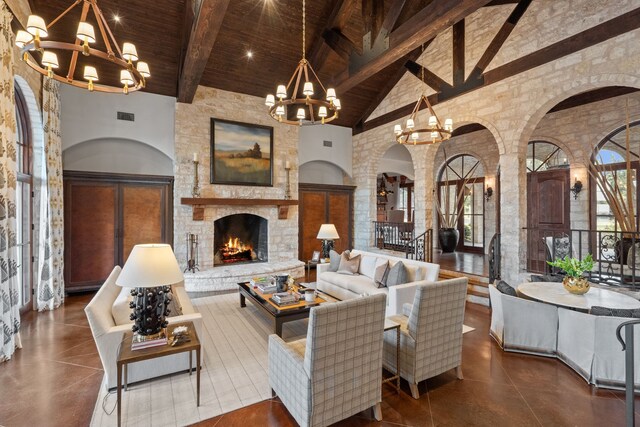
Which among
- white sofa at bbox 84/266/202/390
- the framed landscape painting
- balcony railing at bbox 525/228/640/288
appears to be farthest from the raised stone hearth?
balcony railing at bbox 525/228/640/288

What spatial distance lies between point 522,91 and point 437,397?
17.6ft

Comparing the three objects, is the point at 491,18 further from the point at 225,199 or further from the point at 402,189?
the point at 402,189

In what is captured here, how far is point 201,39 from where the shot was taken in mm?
4867

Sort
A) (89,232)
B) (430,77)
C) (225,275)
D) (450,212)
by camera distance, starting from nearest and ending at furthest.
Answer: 1. (89,232)
2. (225,275)
3. (430,77)
4. (450,212)

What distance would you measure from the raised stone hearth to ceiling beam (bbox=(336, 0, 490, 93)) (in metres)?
4.90

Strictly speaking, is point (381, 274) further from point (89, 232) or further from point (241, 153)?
point (89, 232)

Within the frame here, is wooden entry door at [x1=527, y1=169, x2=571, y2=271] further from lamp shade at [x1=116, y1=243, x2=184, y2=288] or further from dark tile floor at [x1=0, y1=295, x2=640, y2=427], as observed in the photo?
lamp shade at [x1=116, y1=243, x2=184, y2=288]

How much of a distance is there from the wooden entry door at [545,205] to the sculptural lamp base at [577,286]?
3.69m

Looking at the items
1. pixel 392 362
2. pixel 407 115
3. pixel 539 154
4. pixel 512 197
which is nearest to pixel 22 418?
pixel 392 362

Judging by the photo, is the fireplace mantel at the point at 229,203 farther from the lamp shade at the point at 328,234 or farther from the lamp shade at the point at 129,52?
the lamp shade at the point at 129,52

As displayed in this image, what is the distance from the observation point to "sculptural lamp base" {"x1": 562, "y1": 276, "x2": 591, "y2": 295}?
12.2 ft

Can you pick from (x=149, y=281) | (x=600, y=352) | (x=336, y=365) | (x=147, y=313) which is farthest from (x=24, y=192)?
(x=600, y=352)

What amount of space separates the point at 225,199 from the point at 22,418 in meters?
5.20

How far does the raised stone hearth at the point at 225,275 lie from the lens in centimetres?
659
